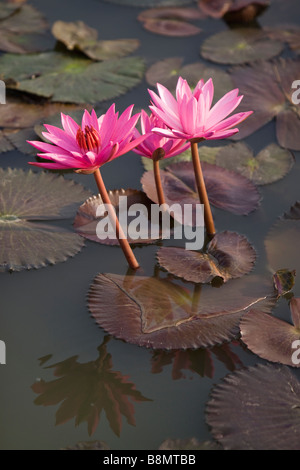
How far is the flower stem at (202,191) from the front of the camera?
5.33 feet

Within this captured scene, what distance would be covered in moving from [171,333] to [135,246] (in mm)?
407

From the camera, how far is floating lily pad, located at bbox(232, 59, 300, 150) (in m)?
2.22

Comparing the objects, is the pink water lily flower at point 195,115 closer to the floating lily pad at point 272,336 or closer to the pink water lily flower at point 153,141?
the pink water lily flower at point 153,141

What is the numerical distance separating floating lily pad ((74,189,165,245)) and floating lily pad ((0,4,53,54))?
1.15 m

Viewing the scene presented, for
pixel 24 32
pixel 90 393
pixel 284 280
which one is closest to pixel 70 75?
pixel 24 32

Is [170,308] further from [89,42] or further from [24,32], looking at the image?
[24,32]

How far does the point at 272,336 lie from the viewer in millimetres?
1490

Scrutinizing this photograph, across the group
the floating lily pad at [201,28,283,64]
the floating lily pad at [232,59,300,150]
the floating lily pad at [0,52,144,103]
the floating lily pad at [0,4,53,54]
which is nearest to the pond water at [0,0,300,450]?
the floating lily pad at [232,59,300,150]

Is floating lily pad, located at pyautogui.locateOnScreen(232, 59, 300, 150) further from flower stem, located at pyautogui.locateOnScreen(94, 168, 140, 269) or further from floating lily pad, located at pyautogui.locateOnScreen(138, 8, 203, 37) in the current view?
flower stem, located at pyautogui.locateOnScreen(94, 168, 140, 269)

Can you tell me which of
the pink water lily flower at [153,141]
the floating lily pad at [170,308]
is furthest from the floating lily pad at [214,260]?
A: the pink water lily flower at [153,141]

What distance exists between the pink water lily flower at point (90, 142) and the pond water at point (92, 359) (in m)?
0.39

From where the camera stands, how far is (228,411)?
1339 millimetres

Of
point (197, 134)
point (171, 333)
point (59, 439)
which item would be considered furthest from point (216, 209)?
point (59, 439)

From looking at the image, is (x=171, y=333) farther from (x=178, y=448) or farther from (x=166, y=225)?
(x=166, y=225)
